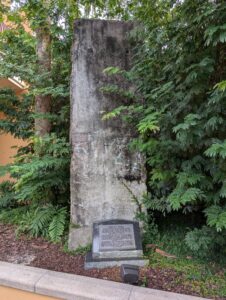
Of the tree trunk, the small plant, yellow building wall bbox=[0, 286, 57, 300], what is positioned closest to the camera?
yellow building wall bbox=[0, 286, 57, 300]

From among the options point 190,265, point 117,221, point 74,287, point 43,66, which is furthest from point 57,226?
point 43,66

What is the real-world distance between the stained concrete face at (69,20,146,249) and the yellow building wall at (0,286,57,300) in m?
0.97

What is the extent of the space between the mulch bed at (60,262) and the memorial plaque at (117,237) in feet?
0.74

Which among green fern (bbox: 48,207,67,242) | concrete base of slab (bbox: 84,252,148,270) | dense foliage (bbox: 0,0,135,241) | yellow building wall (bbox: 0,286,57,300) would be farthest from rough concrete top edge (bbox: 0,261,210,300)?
dense foliage (bbox: 0,0,135,241)

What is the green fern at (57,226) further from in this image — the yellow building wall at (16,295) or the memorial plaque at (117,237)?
the yellow building wall at (16,295)

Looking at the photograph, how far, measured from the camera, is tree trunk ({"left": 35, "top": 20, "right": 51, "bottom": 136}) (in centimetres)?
399

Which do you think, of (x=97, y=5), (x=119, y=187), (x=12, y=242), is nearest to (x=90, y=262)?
(x=119, y=187)

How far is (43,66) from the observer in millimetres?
4059

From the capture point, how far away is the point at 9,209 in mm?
4238

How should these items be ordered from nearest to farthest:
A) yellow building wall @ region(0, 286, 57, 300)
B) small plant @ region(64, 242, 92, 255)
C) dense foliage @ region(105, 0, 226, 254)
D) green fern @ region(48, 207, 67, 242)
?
yellow building wall @ region(0, 286, 57, 300) < dense foliage @ region(105, 0, 226, 254) < small plant @ region(64, 242, 92, 255) < green fern @ region(48, 207, 67, 242)

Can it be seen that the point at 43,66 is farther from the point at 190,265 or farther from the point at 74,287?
the point at 190,265

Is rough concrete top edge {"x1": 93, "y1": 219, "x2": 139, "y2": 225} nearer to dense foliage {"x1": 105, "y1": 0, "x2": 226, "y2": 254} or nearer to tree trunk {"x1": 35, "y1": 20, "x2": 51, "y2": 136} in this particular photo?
dense foliage {"x1": 105, "y1": 0, "x2": 226, "y2": 254}

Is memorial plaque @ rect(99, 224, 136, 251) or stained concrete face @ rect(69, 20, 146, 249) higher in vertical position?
stained concrete face @ rect(69, 20, 146, 249)

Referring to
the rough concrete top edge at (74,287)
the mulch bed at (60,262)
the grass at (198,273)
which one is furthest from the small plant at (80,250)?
the grass at (198,273)
